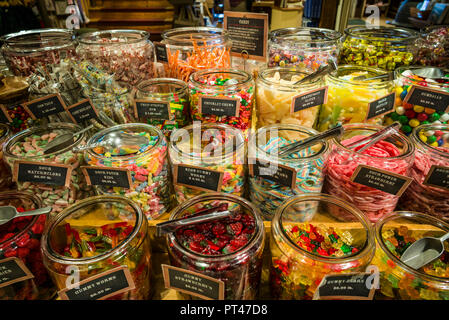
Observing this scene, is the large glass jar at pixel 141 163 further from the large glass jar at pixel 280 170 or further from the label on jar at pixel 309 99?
the label on jar at pixel 309 99

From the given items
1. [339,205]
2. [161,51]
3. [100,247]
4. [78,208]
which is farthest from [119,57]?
[339,205]

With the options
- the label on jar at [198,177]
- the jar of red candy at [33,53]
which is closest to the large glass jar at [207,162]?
the label on jar at [198,177]

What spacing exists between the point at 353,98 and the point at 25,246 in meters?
1.40

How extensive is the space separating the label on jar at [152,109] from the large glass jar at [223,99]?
0.13m

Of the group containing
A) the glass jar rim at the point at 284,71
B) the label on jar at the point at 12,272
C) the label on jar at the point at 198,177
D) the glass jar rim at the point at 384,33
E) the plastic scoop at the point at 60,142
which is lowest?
the label on jar at the point at 12,272

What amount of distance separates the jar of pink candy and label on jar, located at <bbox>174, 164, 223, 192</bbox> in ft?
2.48

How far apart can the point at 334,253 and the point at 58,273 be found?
0.83m

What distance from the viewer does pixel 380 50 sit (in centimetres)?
152

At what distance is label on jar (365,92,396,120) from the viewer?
1240 millimetres

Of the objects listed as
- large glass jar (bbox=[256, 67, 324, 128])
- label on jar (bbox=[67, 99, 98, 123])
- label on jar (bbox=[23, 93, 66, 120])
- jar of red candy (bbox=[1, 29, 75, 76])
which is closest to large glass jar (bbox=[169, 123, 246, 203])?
large glass jar (bbox=[256, 67, 324, 128])

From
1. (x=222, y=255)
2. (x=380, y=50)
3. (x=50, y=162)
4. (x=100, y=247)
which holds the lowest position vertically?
(x=100, y=247)

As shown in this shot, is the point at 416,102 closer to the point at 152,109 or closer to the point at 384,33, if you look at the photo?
the point at 384,33

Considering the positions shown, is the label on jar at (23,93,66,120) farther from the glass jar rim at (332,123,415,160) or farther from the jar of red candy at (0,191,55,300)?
the glass jar rim at (332,123,415,160)

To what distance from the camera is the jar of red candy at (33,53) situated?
1336 millimetres
